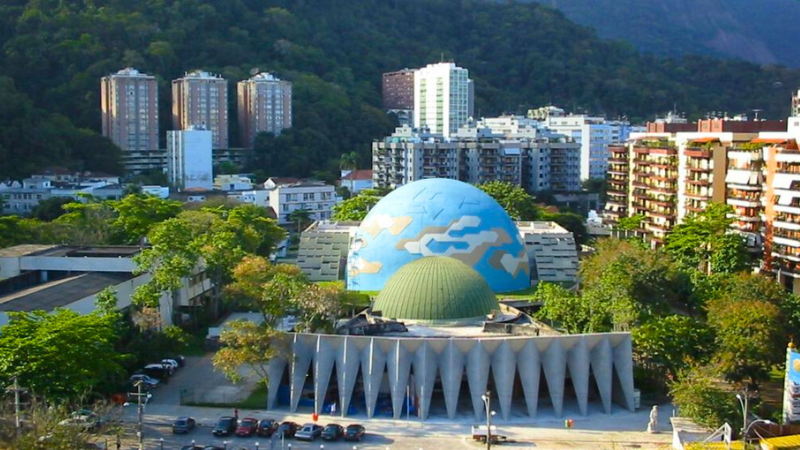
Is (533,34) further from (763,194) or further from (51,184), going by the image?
(763,194)

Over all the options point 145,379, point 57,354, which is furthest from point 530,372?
point 57,354

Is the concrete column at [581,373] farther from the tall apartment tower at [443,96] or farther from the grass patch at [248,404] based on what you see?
the tall apartment tower at [443,96]

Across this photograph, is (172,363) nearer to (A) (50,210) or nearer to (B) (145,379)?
(B) (145,379)

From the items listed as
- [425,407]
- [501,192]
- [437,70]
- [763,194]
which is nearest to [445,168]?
[501,192]

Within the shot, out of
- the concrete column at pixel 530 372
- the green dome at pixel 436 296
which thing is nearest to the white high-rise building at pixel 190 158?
the green dome at pixel 436 296

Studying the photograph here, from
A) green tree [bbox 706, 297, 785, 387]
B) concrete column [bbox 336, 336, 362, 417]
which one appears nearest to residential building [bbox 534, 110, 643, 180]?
green tree [bbox 706, 297, 785, 387]
